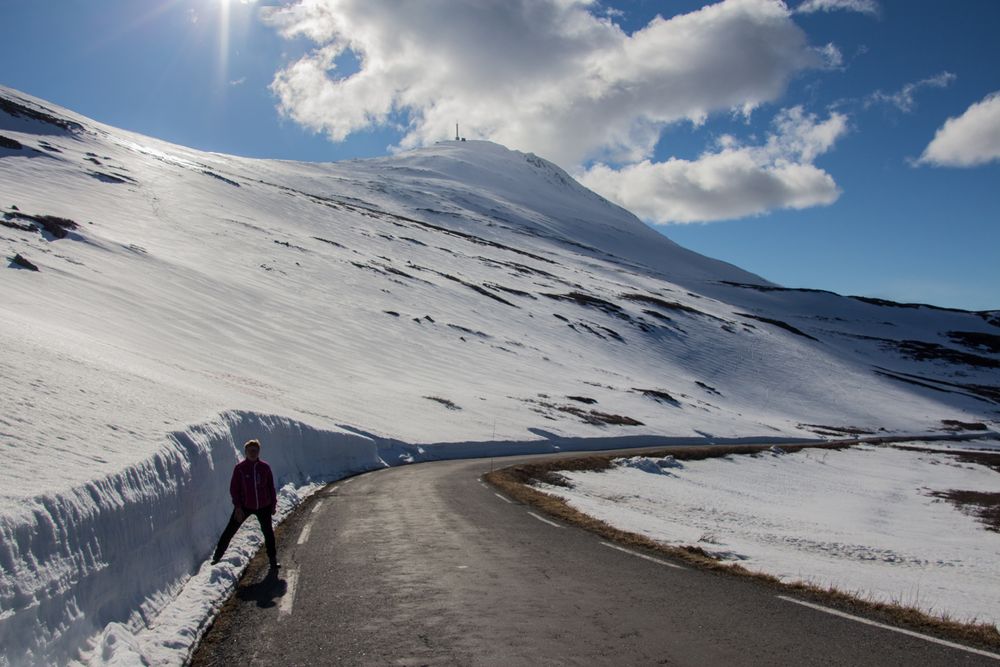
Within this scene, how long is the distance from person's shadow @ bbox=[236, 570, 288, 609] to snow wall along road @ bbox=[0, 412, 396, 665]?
365 mm

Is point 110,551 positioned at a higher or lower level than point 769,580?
higher

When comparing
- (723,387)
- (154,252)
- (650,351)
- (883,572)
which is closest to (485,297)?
(650,351)

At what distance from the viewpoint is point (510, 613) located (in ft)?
25.5

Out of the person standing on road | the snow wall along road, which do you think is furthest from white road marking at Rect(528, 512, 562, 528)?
the person standing on road

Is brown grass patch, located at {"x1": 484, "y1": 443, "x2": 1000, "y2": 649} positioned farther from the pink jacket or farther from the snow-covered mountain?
the snow-covered mountain

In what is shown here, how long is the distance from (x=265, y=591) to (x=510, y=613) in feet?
11.2

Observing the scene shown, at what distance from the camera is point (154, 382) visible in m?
18.6

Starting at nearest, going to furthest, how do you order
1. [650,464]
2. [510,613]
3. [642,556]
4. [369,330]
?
1. [510,613]
2. [642,556]
3. [650,464]
4. [369,330]

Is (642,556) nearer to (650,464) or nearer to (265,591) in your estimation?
(265,591)

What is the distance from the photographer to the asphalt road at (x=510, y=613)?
21.5 feet

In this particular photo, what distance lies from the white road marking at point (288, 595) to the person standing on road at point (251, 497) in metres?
0.38

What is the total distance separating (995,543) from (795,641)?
1824 centimetres

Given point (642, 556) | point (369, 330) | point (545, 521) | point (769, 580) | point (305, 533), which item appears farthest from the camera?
point (369, 330)

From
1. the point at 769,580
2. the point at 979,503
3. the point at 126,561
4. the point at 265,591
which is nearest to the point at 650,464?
the point at 979,503
